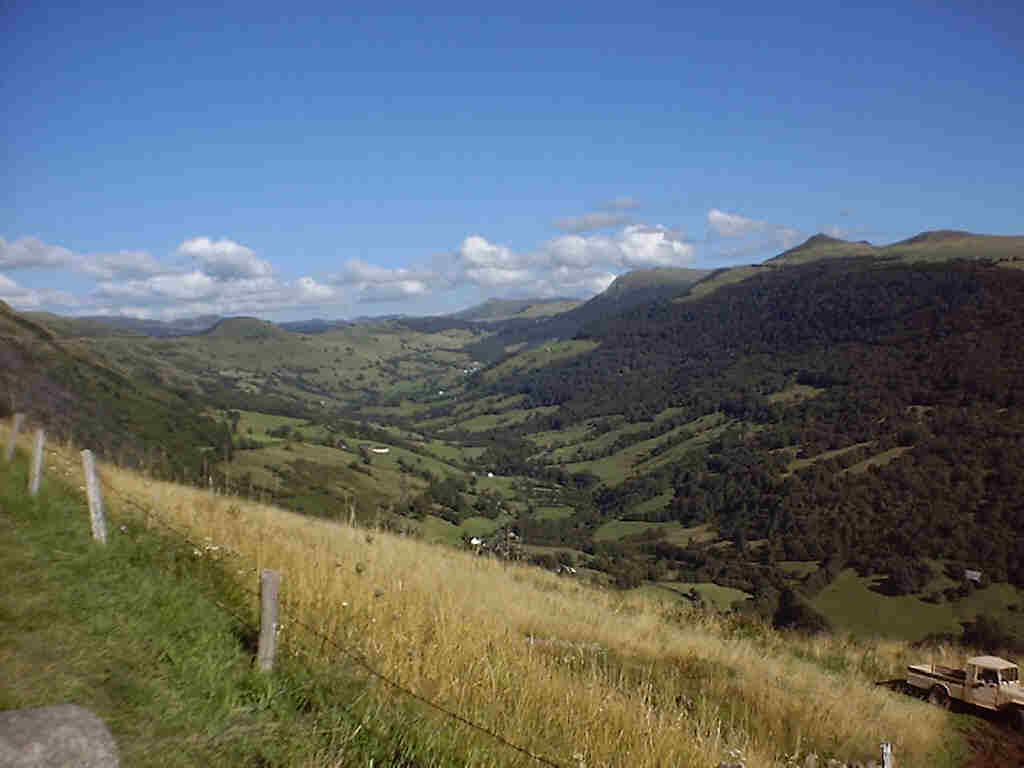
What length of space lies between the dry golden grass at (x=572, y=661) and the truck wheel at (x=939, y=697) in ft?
1.42

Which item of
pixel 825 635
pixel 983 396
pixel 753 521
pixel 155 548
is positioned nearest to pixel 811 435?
pixel 983 396

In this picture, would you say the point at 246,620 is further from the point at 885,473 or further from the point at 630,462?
the point at 630,462

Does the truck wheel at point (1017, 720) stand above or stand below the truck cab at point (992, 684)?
below

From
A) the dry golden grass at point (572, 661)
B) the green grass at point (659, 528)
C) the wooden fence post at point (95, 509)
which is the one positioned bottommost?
the green grass at point (659, 528)

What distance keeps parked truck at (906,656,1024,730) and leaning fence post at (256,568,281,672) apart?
9918 mm

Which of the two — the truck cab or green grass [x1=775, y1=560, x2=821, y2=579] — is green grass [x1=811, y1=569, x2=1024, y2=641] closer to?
green grass [x1=775, y1=560, x2=821, y2=579]

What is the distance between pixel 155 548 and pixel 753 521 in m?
141

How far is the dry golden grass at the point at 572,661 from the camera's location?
5.19 metres

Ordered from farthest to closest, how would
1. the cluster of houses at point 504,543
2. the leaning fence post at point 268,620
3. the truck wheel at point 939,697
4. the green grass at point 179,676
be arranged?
the cluster of houses at point 504,543, the truck wheel at point 939,697, the leaning fence post at point 268,620, the green grass at point 179,676

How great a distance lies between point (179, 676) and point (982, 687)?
35.0ft

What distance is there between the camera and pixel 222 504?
13602 mm

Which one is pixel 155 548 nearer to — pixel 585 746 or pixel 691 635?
pixel 585 746

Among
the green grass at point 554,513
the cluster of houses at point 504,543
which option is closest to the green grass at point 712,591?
the green grass at point 554,513

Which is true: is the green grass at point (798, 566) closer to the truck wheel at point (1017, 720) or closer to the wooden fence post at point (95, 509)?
the truck wheel at point (1017, 720)
